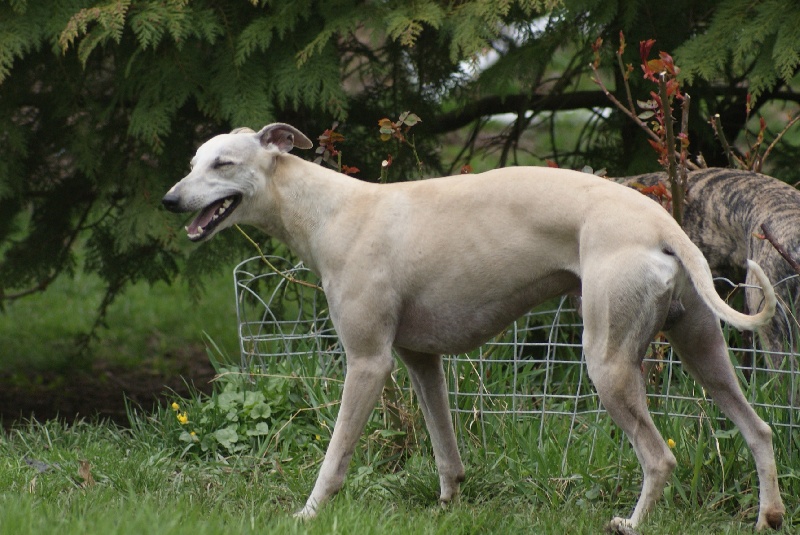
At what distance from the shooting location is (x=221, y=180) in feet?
14.0

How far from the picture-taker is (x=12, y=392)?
8398 mm

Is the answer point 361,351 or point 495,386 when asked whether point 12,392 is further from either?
point 361,351

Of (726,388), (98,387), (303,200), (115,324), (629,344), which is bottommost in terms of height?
(115,324)

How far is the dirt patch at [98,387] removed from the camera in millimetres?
7816

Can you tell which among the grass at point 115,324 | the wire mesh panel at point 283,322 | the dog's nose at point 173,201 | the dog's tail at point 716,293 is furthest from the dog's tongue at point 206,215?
the grass at point 115,324

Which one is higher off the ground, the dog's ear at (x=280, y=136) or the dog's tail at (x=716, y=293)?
the dog's ear at (x=280, y=136)

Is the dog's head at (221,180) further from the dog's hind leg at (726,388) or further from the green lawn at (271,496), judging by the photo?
the dog's hind leg at (726,388)

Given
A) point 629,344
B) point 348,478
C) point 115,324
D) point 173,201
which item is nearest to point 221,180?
point 173,201

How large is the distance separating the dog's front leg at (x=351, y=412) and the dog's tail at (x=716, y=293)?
3.97 feet

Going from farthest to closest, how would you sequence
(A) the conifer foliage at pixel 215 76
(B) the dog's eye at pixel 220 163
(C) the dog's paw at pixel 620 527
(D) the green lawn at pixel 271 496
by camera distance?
(A) the conifer foliage at pixel 215 76 → (B) the dog's eye at pixel 220 163 → (C) the dog's paw at pixel 620 527 → (D) the green lawn at pixel 271 496

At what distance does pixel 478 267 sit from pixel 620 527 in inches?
43.3

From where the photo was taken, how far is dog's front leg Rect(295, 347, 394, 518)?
4.15 meters

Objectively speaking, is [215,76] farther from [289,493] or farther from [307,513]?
[307,513]

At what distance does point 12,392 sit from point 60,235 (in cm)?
202
